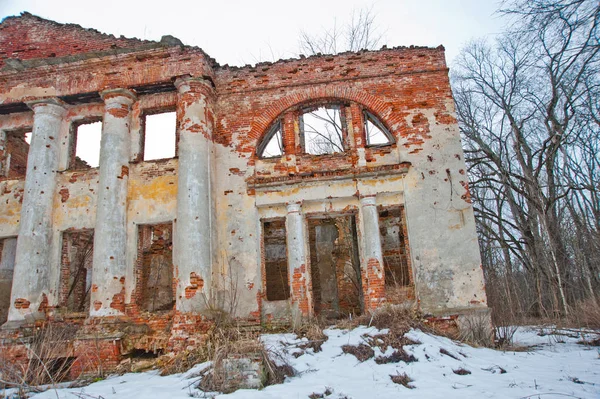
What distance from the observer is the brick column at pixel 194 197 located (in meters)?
8.80

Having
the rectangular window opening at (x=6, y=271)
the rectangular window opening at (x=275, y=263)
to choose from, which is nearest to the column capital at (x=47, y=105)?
the rectangular window opening at (x=6, y=271)

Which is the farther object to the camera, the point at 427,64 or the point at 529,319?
the point at 529,319

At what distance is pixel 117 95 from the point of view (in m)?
10.3

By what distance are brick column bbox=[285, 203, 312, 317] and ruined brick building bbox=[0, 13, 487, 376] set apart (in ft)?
0.10

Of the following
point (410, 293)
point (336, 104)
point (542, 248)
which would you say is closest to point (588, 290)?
point (542, 248)

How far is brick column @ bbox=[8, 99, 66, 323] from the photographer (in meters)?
9.27

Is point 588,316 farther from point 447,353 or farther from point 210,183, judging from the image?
point 210,183

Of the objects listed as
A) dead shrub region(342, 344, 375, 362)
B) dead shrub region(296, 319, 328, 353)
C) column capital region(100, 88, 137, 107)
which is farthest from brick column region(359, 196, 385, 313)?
column capital region(100, 88, 137, 107)

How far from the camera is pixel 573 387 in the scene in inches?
197

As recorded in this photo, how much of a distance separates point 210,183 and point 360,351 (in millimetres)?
5126

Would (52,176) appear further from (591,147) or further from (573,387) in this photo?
(591,147)

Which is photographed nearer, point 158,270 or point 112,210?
point 112,210

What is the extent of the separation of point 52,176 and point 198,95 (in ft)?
13.6

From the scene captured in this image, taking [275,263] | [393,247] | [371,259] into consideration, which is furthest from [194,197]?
[393,247]
